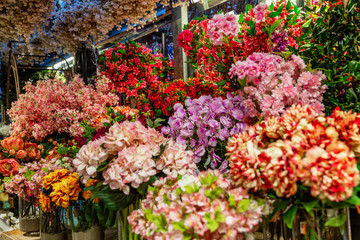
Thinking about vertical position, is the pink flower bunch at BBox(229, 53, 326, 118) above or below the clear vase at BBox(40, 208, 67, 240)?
above

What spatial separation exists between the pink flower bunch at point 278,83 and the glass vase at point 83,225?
0.74m

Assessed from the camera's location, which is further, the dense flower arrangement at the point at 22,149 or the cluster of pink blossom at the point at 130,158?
the dense flower arrangement at the point at 22,149

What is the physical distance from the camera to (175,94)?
172cm

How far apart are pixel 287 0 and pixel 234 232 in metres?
0.93

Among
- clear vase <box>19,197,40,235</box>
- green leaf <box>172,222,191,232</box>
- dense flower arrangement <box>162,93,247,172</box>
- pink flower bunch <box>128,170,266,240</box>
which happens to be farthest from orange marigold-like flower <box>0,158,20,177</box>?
green leaf <box>172,222,191,232</box>

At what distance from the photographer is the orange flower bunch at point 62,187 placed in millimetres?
1212

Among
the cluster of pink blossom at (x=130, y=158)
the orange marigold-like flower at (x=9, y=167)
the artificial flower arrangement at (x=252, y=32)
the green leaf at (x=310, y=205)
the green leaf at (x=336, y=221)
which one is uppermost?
the artificial flower arrangement at (x=252, y=32)

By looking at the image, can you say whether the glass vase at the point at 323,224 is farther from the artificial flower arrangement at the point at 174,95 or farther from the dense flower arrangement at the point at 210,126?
the artificial flower arrangement at the point at 174,95

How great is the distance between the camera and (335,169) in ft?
2.00

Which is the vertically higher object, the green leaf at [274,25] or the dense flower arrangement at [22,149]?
the green leaf at [274,25]

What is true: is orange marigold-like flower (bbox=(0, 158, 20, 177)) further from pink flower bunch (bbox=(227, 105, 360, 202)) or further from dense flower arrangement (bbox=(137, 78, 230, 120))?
pink flower bunch (bbox=(227, 105, 360, 202))

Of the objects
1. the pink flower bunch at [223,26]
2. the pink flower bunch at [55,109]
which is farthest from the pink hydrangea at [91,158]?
the pink flower bunch at [55,109]

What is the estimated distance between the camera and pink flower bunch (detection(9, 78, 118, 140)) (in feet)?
5.55

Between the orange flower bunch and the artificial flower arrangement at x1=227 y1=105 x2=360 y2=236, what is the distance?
715 millimetres
